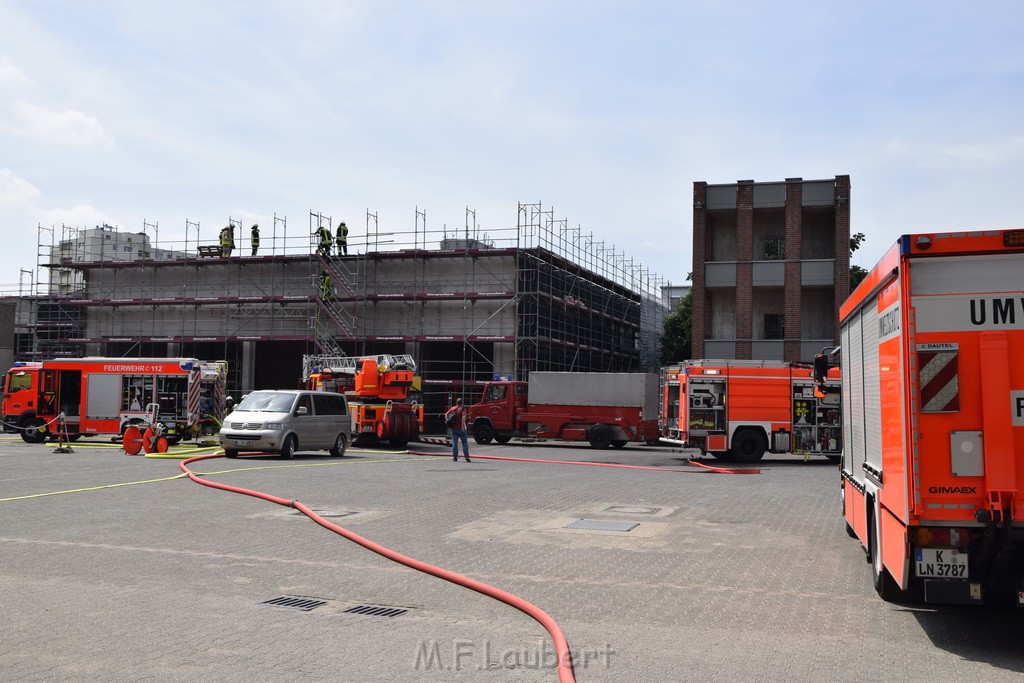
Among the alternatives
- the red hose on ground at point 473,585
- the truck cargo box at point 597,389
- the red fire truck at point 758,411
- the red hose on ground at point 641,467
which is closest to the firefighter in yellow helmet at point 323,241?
the truck cargo box at point 597,389

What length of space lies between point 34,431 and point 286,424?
1176cm

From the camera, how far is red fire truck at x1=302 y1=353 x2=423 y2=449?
98.1ft

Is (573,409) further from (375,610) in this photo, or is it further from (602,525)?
(375,610)

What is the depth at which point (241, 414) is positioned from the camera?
23188 mm

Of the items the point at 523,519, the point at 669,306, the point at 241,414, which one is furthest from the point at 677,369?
the point at 669,306

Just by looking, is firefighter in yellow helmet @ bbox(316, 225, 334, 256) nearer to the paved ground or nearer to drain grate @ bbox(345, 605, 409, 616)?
the paved ground

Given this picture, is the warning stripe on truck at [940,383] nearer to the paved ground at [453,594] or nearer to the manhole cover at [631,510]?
the paved ground at [453,594]

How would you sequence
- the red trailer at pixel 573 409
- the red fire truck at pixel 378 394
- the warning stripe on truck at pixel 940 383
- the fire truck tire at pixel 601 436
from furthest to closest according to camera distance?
the red trailer at pixel 573 409 < the fire truck tire at pixel 601 436 < the red fire truck at pixel 378 394 < the warning stripe on truck at pixel 940 383

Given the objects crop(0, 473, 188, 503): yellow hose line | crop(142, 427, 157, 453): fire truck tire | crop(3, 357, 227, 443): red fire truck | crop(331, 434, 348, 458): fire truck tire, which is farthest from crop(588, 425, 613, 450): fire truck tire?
crop(0, 473, 188, 503): yellow hose line

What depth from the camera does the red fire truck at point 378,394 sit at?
1177 inches

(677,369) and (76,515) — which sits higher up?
(677,369)

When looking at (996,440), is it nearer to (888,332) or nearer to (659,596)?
(888,332)

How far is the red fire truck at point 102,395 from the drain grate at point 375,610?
23.8 m

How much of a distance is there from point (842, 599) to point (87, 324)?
49887 mm
